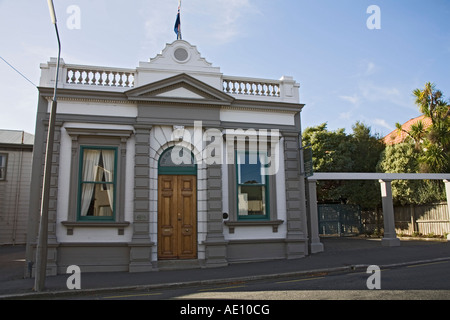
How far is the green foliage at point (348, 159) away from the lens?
Result: 2158cm

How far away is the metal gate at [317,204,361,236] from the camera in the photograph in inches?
832

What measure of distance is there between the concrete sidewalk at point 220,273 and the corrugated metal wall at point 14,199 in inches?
386

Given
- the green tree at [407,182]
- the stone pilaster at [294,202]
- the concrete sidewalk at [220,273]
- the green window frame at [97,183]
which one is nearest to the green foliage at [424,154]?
the green tree at [407,182]

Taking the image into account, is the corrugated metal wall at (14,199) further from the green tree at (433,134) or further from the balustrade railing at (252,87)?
the green tree at (433,134)

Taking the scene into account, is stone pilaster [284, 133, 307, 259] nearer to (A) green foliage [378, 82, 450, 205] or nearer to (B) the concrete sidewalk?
(B) the concrete sidewalk

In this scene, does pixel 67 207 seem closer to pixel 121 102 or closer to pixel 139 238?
pixel 139 238

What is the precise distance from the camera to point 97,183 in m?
11.7

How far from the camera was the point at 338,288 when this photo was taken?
7.48m

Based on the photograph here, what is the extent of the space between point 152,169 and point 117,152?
48.2 inches

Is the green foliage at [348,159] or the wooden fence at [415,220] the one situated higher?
the green foliage at [348,159]

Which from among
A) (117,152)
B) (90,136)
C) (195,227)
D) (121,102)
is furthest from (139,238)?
(121,102)

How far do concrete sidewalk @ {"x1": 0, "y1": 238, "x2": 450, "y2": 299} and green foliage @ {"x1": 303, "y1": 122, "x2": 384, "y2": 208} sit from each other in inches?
322

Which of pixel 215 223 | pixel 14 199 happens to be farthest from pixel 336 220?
pixel 14 199

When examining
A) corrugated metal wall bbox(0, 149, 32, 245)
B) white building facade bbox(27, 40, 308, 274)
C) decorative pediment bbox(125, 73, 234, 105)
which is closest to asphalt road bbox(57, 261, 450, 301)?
white building facade bbox(27, 40, 308, 274)
